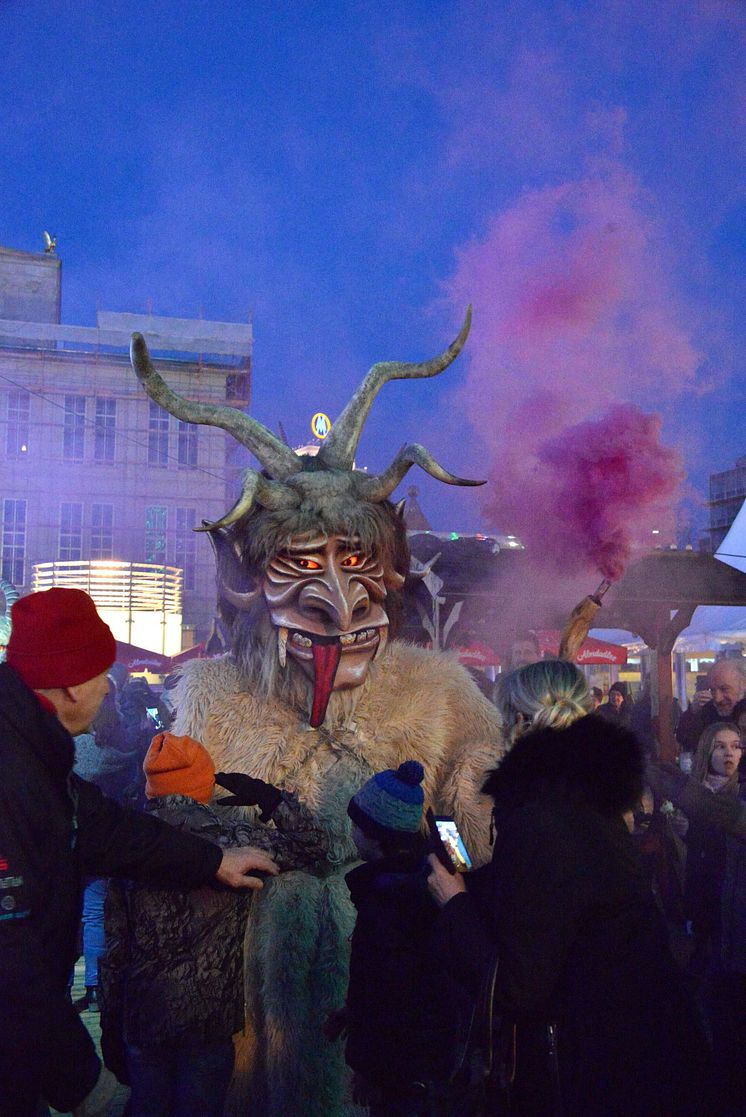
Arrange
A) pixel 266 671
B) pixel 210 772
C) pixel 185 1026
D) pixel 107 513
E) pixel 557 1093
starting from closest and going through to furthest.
A: 1. pixel 557 1093
2. pixel 185 1026
3. pixel 210 772
4. pixel 266 671
5. pixel 107 513

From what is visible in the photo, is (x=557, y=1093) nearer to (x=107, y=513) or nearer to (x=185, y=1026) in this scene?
(x=185, y=1026)

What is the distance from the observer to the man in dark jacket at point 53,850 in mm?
1454

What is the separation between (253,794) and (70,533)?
26.3 m

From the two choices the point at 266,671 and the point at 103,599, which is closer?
the point at 266,671

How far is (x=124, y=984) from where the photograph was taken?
2344mm

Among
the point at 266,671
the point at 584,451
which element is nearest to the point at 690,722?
the point at 584,451

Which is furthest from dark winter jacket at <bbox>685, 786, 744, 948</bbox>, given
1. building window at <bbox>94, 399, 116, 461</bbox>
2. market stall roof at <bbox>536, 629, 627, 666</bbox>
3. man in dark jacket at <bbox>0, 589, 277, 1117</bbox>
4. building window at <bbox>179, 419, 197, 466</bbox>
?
building window at <bbox>94, 399, 116, 461</bbox>

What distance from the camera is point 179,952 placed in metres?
2.31

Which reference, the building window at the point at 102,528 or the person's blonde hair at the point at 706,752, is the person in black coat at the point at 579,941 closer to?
the person's blonde hair at the point at 706,752

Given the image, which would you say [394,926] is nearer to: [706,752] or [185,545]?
[706,752]

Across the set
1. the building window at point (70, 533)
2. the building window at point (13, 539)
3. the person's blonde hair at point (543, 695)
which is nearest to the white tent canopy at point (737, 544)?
the person's blonde hair at point (543, 695)

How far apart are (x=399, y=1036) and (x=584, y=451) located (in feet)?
19.3

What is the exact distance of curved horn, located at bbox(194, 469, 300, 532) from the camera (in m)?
3.02

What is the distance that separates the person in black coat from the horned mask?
141 cm
